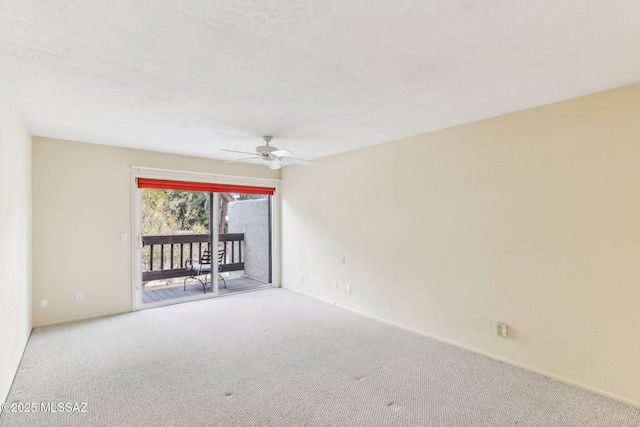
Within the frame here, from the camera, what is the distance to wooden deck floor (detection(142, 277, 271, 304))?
17.4 feet

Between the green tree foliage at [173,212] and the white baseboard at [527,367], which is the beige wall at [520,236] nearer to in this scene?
the white baseboard at [527,367]

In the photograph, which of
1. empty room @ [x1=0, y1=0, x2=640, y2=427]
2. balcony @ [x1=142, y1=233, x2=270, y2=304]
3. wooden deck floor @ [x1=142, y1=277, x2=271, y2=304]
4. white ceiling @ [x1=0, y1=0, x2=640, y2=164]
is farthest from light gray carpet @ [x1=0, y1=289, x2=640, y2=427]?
white ceiling @ [x1=0, y1=0, x2=640, y2=164]

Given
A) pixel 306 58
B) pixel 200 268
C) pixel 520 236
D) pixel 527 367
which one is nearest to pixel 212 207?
pixel 200 268

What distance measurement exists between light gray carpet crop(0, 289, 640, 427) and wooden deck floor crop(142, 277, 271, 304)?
4.28ft

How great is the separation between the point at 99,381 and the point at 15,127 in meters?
2.33

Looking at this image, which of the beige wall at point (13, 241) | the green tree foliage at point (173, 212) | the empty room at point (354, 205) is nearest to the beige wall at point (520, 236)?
the empty room at point (354, 205)

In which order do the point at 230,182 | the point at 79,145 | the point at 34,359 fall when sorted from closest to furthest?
the point at 34,359 → the point at 79,145 → the point at 230,182

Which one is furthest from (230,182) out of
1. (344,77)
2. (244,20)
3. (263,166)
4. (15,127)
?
(244,20)

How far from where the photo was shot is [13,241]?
2699mm

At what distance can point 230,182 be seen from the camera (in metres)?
5.52

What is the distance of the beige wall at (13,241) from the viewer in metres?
2.31

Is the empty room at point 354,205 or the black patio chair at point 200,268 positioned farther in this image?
the black patio chair at point 200,268

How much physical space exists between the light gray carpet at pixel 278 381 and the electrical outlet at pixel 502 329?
27cm

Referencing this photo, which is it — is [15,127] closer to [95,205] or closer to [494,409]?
[95,205]
